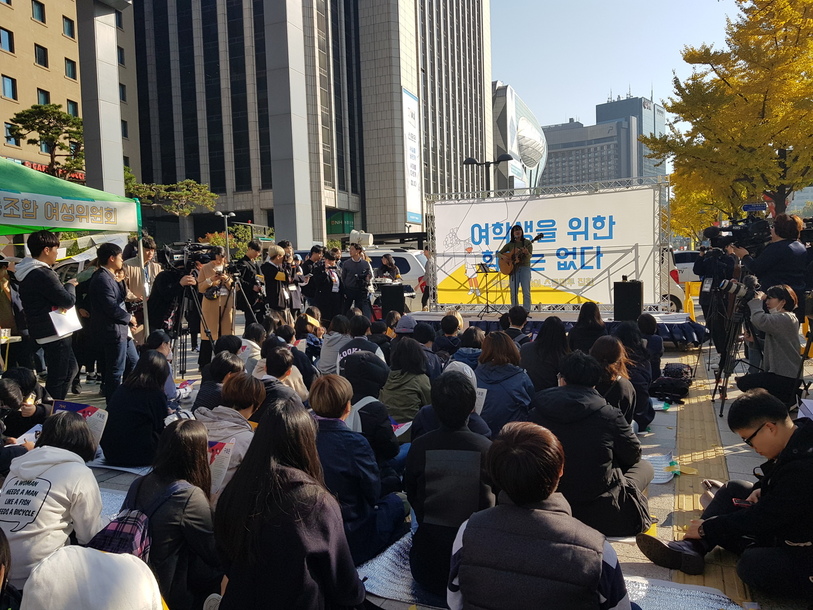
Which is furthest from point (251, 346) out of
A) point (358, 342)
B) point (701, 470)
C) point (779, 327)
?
point (779, 327)

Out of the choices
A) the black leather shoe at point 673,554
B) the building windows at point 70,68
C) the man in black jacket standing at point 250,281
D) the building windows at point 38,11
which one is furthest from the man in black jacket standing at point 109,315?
the building windows at point 70,68

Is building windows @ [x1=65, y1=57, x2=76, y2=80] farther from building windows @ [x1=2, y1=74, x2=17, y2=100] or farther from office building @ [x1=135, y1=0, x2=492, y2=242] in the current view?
office building @ [x1=135, y1=0, x2=492, y2=242]

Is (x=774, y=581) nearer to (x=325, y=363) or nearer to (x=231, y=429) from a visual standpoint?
(x=231, y=429)

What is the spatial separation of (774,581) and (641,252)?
9.26m

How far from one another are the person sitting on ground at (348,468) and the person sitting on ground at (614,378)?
196cm

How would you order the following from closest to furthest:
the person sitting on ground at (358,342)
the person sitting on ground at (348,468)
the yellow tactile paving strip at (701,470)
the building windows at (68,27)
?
1. the person sitting on ground at (348,468)
2. the yellow tactile paving strip at (701,470)
3. the person sitting on ground at (358,342)
4. the building windows at (68,27)

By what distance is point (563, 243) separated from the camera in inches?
480

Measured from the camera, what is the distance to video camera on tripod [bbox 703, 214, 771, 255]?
7.09m

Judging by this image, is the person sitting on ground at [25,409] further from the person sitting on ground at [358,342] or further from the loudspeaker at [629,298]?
the loudspeaker at [629,298]

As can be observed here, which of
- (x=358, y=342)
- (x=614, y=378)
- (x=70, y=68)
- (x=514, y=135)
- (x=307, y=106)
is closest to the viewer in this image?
(x=614, y=378)

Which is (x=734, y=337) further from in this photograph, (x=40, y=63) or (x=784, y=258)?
(x=40, y=63)

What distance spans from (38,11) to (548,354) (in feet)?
129

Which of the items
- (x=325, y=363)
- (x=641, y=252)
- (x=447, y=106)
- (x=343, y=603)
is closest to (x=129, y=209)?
(x=325, y=363)

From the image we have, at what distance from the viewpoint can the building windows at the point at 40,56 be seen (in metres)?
33.7
